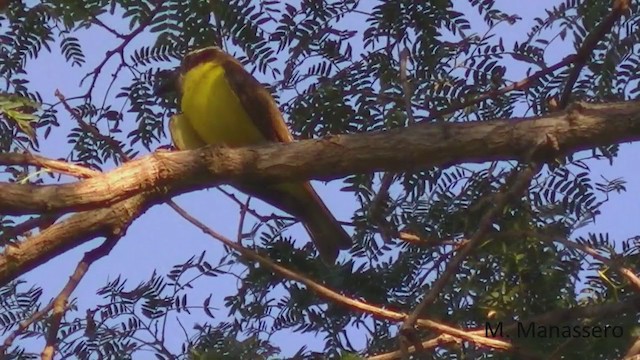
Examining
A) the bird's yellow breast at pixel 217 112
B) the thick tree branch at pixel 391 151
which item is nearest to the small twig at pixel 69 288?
the thick tree branch at pixel 391 151

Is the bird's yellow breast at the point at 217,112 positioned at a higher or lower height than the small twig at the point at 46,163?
higher

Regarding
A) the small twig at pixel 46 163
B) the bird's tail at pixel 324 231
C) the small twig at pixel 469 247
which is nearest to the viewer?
the small twig at pixel 469 247

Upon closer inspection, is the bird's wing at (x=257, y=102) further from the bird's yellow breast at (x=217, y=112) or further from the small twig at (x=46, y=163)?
the small twig at (x=46, y=163)

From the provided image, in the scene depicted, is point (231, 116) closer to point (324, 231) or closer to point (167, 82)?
point (167, 82)

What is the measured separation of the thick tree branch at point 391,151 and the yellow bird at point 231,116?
0.73 m

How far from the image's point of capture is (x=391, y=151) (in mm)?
2855

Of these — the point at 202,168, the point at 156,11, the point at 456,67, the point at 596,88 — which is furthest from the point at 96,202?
the point at 596,88

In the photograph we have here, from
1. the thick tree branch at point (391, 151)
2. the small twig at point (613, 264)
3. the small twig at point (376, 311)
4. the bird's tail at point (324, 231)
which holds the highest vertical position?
the bird's tail at point (324, 231)

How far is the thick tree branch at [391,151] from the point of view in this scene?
280 cm

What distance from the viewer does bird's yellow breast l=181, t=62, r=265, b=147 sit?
13.4ft

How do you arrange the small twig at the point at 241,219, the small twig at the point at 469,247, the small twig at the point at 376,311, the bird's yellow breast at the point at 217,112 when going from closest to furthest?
the small twig at the point at 469,247, the small twig at the point at 376,311, the small twig at the point at 241,219, the bird's yellow breast at the point at 217,112

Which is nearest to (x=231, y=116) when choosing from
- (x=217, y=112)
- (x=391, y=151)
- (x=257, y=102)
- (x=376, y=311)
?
(x=217, y=112)

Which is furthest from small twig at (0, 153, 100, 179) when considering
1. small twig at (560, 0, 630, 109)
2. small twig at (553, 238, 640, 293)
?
small twig at (560, 0, 630, 109)

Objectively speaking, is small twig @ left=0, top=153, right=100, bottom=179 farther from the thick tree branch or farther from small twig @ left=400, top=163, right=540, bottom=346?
small twig @ left=400, top=163, right=540, bottom=346
